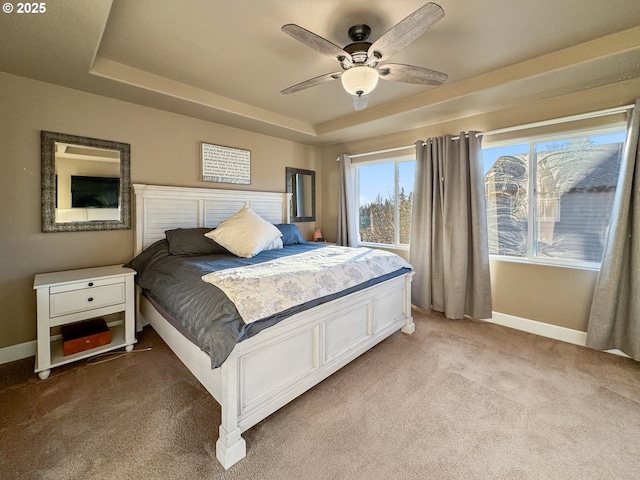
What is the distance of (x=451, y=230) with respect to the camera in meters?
3.27

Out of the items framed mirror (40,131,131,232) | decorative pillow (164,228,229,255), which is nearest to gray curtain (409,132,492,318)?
decorative pillow (164,228,229,255)

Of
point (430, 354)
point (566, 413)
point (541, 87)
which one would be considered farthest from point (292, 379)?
point (541, 87)

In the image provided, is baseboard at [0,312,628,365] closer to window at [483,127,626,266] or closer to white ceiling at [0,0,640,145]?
window at [483,127,626,266]

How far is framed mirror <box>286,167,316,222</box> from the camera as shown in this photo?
173 inches

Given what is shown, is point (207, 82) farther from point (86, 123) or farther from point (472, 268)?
point (472, 268)

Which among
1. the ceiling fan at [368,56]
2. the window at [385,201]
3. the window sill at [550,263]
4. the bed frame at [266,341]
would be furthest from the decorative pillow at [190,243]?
the window sill at [550,263]

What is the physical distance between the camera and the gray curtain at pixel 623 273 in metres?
2.25

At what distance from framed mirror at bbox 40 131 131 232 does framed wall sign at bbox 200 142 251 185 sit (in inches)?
32.1

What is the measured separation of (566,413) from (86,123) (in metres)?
4.44

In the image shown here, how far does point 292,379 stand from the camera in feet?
5.76

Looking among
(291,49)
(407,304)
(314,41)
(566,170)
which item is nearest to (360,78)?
(314,41)

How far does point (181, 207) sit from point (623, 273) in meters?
4.35

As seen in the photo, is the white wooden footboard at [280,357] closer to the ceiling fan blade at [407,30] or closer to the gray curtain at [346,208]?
the ceiling fan blade at [407,30]
